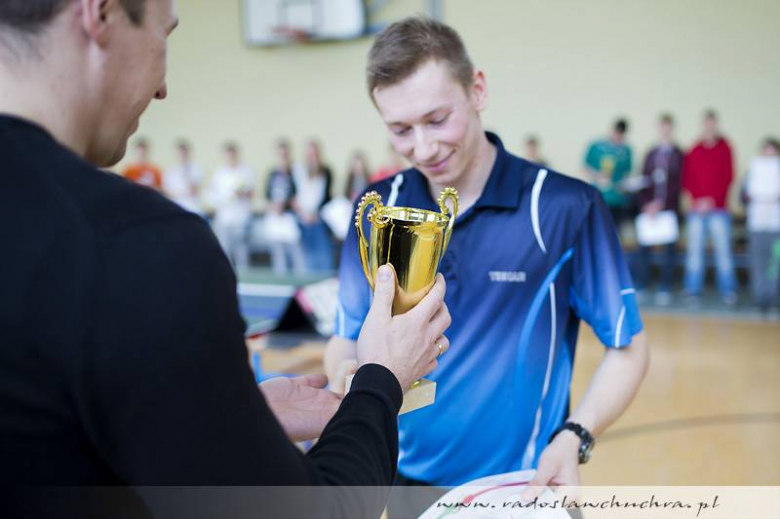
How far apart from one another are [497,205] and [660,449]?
3.15m

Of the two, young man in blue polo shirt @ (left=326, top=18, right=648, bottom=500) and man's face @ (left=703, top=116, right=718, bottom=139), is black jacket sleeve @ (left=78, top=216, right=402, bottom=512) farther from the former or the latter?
man's face @ (left=703, top=116, right=718, bottom=139)

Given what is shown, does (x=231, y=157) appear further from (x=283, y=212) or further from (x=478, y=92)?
(x=478, y=92)

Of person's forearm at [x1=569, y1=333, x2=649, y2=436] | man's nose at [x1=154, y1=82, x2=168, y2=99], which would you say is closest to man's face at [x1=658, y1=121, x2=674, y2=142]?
person's forearm at [x1=569, y1=333, x2=649, y2=436]

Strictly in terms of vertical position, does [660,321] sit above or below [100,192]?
below

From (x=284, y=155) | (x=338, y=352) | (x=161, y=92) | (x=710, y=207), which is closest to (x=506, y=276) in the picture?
(x=338, y=352)

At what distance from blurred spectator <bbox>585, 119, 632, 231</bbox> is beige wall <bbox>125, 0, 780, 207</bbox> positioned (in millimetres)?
838

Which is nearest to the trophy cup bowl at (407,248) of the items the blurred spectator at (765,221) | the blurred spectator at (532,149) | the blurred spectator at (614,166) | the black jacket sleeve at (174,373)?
the black jacket sleeve at (174,373)

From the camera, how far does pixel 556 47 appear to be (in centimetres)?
999

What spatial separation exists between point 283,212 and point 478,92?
8.43 meters

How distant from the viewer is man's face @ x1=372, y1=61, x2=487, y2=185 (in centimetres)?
169

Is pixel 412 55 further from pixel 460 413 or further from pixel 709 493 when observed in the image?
pixel 709 493

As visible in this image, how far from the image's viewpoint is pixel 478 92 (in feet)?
6.06

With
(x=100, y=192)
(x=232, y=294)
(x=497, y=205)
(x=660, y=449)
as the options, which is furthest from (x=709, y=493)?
(x=660, y=449)

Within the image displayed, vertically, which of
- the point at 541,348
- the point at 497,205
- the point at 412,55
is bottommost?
the point at 541,348
